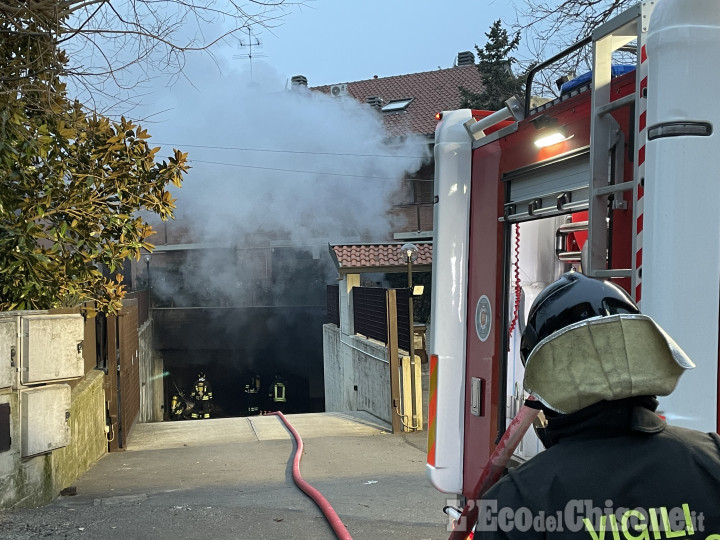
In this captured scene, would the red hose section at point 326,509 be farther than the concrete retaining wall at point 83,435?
No

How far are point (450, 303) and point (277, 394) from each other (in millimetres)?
21184

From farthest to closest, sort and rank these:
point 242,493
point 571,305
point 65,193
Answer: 1. point 242,493
2. point 65,193
3. point 571,305

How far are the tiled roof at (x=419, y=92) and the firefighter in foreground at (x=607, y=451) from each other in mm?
25529

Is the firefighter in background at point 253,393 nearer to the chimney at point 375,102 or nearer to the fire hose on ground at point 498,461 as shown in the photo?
the chimney at point 375,102

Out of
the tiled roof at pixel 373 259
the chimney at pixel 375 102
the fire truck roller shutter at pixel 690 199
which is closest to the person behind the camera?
the fire truck roller shutter at pixel 690 199

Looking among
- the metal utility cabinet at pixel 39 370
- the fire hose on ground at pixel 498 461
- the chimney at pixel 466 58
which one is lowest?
the metal utility cabinet at pixel 39 370

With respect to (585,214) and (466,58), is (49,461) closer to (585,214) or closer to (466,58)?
(585,214)

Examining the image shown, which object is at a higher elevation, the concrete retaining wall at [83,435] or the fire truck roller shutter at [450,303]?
Result: the fire truck roller shutter at [450,303]

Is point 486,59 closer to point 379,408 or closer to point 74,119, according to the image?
point 379,408

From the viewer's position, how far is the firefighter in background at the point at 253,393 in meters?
25.0

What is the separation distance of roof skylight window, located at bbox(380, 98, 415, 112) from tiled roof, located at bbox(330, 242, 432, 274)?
10.6m

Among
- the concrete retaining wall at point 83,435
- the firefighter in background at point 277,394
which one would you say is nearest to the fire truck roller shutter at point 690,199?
the concrete retaining wall at point 83,435

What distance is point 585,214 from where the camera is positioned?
3.55 metres

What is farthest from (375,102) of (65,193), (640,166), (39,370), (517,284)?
(640,166)
